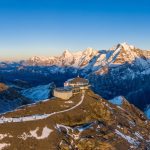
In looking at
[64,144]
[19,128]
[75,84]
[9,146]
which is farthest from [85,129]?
[75,84]

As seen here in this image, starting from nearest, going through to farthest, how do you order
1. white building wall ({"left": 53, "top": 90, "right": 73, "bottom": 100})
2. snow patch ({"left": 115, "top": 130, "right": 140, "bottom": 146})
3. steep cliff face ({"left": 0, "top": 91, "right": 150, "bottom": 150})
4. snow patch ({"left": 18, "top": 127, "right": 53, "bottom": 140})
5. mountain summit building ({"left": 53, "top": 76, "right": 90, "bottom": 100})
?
snow patch ({"left": 18, "top": 127, "right": 53, "bottom": 140}) < steep cliff face ({"left": 0, "top": 91, "right": 150, "bottom": 150}) < snow patch ({"left": 115, "top": 130, "right": 140, "bottom": 146}) < white building wall ({"left": 53, "top": 90, "right": 73, "bottom": 100}) < mountain summit building ({"left": 53, "top": 76, "right": 90, "bottom": 100})

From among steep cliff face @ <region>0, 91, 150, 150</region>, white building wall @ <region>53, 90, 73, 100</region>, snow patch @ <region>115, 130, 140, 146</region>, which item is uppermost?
white building wall @ <region>53, 90, 73, 100</region>

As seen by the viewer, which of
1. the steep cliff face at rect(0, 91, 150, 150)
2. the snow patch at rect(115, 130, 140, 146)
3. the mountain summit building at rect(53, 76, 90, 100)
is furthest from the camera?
the mountain summit building at rect(53, 76, 90, 100)

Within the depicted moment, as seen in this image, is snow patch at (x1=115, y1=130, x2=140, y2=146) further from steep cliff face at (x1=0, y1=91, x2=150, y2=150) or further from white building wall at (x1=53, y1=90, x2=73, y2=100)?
white building wall at (x1=53, y1=90, x2=73, y2=100)

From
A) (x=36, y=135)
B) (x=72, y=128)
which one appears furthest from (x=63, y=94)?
(x=36, y=135)

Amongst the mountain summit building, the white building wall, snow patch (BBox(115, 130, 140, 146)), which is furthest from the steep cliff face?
the mountain summit building

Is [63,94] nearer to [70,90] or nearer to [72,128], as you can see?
[70,90]

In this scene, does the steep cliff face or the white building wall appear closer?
the steep cliff face

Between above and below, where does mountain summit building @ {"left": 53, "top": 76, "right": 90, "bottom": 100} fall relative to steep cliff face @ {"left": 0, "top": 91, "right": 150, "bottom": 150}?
above

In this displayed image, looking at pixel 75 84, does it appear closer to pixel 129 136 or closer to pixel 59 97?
pixel 59 97
